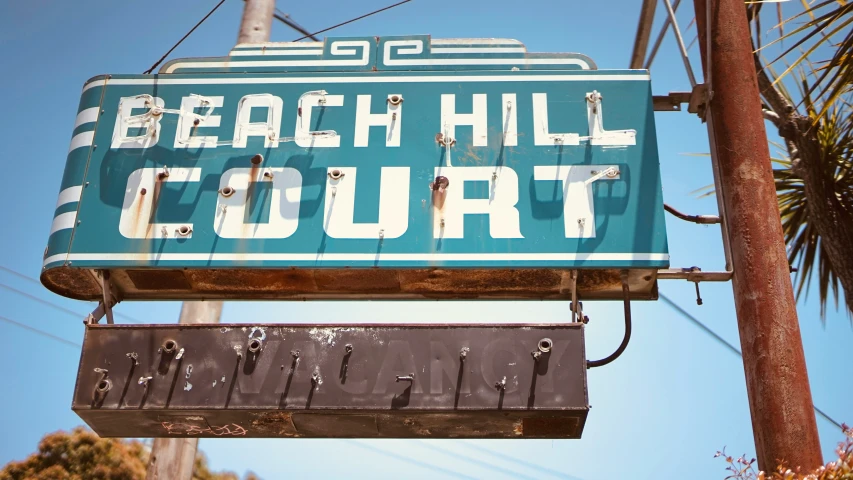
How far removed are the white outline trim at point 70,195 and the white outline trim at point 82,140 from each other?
0.28 metres

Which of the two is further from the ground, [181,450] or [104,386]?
[181,450]

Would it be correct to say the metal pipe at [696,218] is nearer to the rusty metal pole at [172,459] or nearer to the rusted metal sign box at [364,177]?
the rusted metal sign box at [364,177]

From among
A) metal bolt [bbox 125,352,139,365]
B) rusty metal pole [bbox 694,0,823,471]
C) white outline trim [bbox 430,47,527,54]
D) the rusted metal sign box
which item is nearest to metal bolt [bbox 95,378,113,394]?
metal bolt [bbox 125,352,139,365]

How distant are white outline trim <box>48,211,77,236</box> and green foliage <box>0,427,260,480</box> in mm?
9610

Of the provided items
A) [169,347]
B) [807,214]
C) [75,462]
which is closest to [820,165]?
[807,214]

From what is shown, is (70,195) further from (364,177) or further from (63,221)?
(364,177)

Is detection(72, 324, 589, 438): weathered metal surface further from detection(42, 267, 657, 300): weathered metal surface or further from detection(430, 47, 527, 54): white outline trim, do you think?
detection(430, 47, 527, 54): white outline trim

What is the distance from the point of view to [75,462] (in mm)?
13039

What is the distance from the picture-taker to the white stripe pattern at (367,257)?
4.14 meters

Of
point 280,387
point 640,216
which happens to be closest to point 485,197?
point 640,216

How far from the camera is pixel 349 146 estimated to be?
461cm

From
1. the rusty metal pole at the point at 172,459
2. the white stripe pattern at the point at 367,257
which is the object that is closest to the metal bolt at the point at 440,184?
the white stripe pattern at the point at 367,257

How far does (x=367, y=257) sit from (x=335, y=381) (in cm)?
74

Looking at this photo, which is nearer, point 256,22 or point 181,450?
point 181,450
